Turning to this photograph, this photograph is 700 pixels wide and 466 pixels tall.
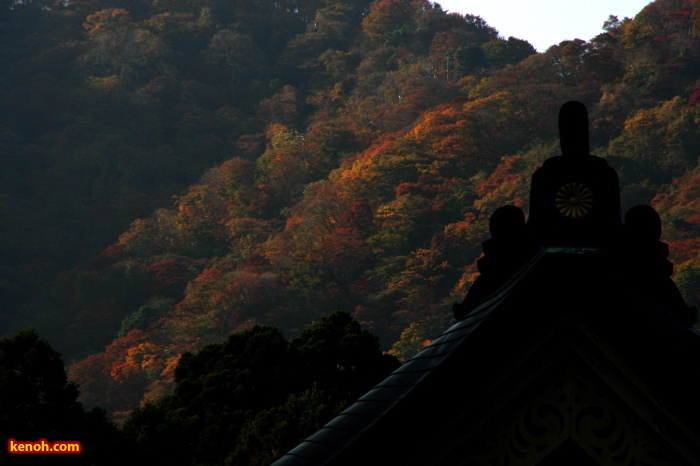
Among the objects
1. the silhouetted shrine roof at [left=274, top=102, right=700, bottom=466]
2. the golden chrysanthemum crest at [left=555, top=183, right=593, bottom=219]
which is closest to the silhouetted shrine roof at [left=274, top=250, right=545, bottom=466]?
the silhouetted shrine roof at [left=274, top=102, right=700, bottom=466]

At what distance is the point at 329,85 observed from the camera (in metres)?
49.1

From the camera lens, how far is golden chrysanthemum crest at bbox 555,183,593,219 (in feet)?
5.42

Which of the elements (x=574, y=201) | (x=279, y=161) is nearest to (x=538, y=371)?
(x=574, y=201)

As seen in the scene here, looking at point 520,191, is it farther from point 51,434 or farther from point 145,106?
point 145,106

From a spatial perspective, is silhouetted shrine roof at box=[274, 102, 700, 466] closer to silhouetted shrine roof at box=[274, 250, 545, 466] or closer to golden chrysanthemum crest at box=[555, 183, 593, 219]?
silhouetted shrine roof at box=[274, 250, 545, 466]

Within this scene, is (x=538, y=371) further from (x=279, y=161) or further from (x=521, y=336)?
(x=279, y=161)

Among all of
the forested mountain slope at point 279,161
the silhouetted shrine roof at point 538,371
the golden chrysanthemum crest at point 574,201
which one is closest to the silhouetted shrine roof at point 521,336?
the silhouetted shrine roof at point 538,371

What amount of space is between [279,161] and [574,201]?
37515 mm

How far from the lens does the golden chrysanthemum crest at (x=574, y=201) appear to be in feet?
5.42

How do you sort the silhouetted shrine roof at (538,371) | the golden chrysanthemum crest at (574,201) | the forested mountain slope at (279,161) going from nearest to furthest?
the silhouetted shrine roof at (538,371) < the golden chrysanthemum crest at (574,201) < the forested mountain slope at (279,161)

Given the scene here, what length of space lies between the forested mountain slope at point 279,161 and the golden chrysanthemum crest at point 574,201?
71.7ft

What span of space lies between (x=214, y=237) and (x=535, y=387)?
34.1 meters

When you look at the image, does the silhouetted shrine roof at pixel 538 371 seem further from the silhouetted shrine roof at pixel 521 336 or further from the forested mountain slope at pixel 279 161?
the forested mountain slope at pixel 279 161

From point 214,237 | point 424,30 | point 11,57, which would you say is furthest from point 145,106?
point 424,30
